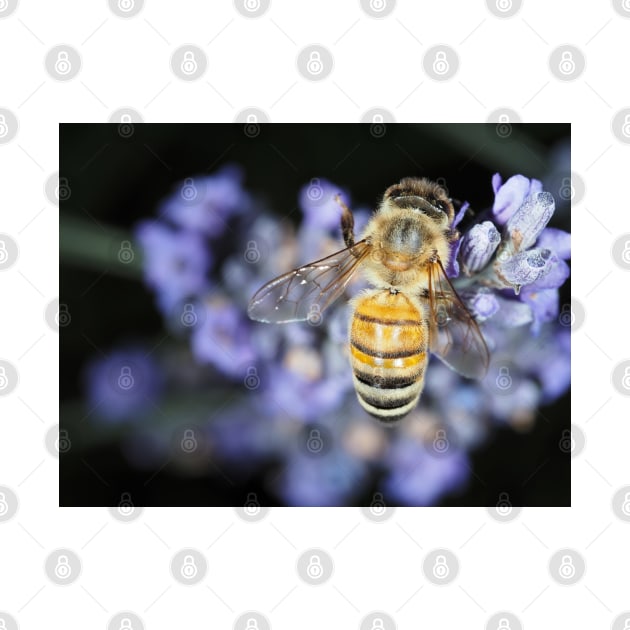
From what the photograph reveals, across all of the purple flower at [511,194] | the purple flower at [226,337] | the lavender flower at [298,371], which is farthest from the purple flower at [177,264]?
the purple flower at [511,194]

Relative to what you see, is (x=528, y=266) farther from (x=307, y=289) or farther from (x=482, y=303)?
(x=307, y=289)

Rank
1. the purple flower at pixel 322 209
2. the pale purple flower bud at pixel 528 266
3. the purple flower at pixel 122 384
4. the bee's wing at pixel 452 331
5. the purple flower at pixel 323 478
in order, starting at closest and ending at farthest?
the pale purple flower bud at pixel 528 266
the bee's wing at pixel 452 331
the purple flower at pixel 322 209
the purple flower at pixel 323 478
the purple flower at pixel 122 384

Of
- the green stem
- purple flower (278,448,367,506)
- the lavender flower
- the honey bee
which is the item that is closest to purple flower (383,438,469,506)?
the lavender flower

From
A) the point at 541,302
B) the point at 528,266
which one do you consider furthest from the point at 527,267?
the point at 541,302

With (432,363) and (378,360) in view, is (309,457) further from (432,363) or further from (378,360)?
(378,360)

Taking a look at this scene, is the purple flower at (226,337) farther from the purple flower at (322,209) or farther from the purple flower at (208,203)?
the purple flower at (322,209)

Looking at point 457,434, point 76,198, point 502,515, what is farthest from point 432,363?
point 76,198
